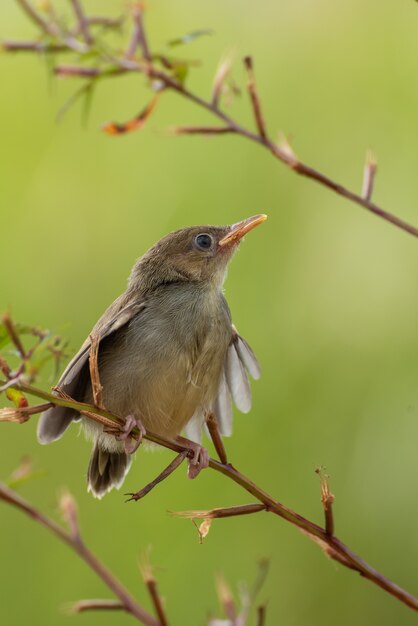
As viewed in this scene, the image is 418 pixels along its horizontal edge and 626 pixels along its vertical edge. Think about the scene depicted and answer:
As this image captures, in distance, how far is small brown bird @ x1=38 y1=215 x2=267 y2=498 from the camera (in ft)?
10.8

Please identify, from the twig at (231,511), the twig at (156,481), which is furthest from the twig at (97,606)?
the twig at (156,481)

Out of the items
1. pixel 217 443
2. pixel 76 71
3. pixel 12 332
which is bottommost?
pixel 217 443

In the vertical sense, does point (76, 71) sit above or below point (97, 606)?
above

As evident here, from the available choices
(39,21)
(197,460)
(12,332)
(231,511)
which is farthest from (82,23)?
(197,460)

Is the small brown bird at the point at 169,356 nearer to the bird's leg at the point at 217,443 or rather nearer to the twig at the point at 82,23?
the bird's leg at the point at 217,443

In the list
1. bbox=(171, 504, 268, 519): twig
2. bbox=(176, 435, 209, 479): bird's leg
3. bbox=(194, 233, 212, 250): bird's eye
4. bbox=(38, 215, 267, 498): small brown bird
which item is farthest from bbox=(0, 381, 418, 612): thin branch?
bbox=(194, 233, 212, 250): bird's eye

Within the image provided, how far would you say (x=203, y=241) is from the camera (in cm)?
384

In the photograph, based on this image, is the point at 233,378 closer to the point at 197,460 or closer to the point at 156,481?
the point at 197,460

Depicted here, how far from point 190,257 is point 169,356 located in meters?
0.61

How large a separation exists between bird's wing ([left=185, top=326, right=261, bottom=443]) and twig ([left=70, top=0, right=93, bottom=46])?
2.08 metres

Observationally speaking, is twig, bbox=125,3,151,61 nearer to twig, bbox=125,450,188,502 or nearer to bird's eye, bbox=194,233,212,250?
twig, bbox=125,450,188,502

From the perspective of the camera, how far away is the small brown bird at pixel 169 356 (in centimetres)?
330

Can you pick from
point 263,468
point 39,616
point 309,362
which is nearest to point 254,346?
point 309,362

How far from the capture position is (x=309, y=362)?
4.30 m
